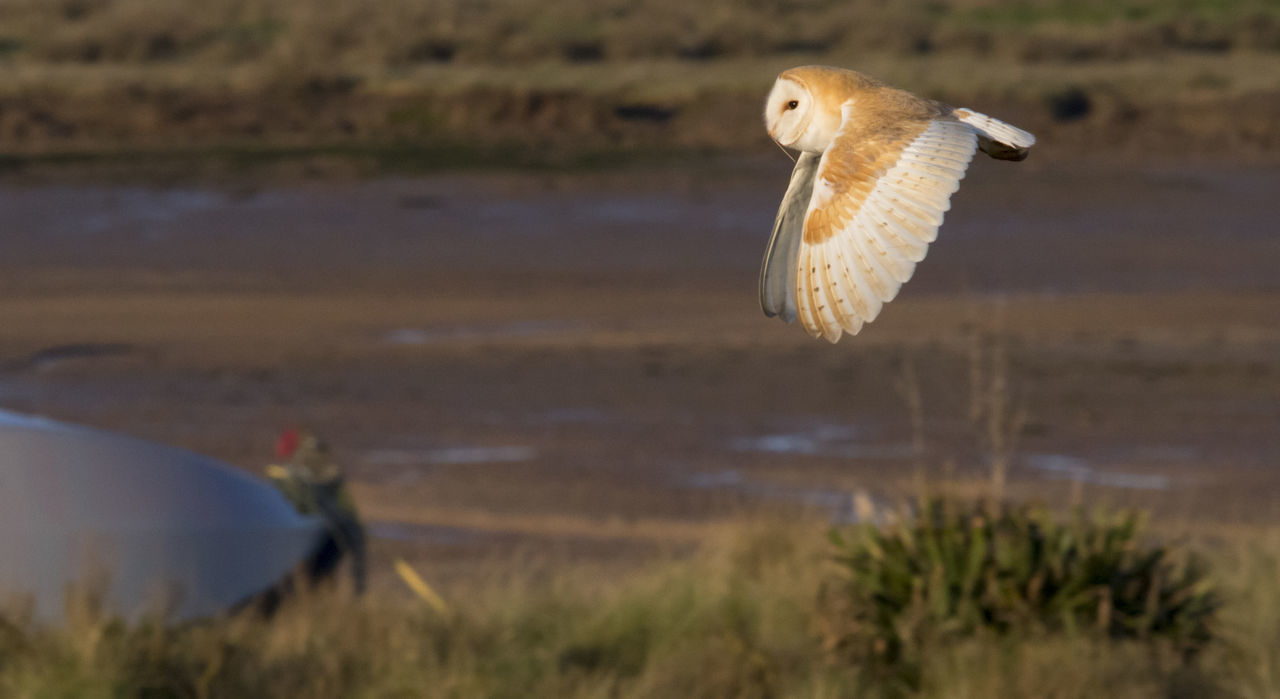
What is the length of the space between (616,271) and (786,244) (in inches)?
742

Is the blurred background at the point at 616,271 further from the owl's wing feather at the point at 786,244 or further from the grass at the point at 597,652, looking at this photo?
the owl's wing feather at the point at 786,244

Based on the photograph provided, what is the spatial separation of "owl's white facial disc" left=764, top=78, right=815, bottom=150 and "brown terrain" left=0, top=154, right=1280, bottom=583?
4.13 meters

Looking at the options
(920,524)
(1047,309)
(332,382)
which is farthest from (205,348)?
(920,524)

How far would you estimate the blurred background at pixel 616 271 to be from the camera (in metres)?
13.2

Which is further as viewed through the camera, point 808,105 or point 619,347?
point 619,347

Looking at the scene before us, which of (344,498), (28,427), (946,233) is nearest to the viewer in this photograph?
(28,427)

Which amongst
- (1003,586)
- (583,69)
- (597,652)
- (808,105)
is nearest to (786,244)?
(808,105)

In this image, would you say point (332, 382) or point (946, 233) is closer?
point (332, 382)

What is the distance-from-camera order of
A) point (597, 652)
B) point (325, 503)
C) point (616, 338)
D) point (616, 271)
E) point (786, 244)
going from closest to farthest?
point (786, 244) → point (597, 652) → point (325, 503) → point (616, 338) → point (616, 271)

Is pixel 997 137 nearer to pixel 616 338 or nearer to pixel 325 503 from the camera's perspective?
pixel 325 503

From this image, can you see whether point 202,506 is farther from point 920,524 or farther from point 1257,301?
point 1257,301

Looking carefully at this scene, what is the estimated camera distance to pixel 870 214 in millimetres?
1568

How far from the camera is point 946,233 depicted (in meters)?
22.5

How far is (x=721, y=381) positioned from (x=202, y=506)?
30.6 feet
